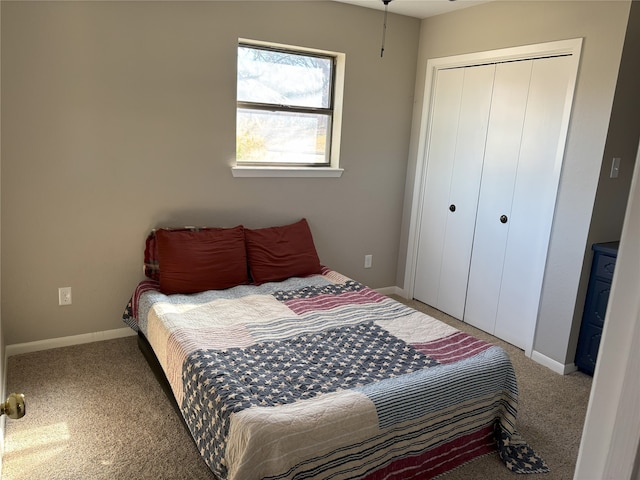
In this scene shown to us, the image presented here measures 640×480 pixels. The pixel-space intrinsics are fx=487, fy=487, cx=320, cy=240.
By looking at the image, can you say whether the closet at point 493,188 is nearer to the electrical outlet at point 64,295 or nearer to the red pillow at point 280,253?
the red pillow at point 280,253

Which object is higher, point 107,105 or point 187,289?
point 107,105

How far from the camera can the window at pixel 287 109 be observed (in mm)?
3465

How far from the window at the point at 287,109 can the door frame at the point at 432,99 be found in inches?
29.0

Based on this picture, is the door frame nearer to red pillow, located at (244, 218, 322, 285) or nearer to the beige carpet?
the beige carpet

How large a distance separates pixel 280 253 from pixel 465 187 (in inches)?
59.4

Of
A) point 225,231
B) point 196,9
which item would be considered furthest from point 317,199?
point 196,9

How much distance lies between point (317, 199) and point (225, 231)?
87cm

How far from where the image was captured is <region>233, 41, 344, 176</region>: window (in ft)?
11.4

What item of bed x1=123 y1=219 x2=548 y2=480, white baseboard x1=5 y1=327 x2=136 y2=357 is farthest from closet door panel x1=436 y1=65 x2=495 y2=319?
white baseboard x1=5 y1=327 x2=136 y2=357

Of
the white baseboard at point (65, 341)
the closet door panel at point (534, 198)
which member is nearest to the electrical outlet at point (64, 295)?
the white baseboard at point (65, 341)

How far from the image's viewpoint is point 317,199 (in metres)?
3.83

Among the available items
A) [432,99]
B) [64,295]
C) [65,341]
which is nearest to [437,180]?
[432,99]

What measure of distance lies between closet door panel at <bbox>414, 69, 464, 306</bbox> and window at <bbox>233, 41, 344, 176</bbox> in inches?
31.5

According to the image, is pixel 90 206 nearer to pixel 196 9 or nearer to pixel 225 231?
A: pixel 225 231
